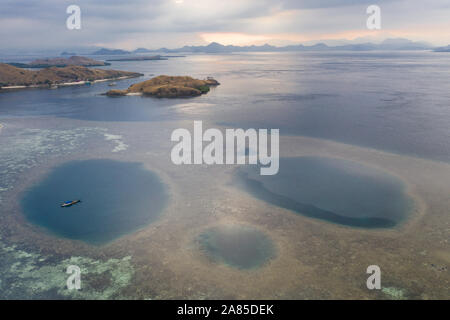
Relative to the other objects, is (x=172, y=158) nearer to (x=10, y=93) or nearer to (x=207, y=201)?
(x=207, y=201)

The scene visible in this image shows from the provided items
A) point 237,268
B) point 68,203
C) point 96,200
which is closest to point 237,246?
point 237,268

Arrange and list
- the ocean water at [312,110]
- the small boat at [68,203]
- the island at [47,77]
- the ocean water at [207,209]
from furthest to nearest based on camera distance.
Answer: the island at [47,77] → the ocean water at [312,110] → the small boat at [68,203] → the ocean water at [207,209]

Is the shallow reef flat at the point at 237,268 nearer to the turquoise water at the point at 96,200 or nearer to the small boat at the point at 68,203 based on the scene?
the turquoise water at the point at 96,200

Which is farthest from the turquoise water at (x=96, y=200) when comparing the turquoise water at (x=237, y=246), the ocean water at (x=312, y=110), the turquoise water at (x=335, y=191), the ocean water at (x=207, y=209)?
the ocean water at (x=312, y=110)

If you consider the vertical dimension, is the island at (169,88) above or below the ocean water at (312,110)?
above

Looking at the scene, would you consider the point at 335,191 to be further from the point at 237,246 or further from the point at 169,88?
the point at 169,88

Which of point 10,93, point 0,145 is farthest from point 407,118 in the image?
point 10,93

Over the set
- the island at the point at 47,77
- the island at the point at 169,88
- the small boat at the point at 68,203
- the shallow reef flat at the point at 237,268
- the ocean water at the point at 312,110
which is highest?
the island at the point at 47,77
